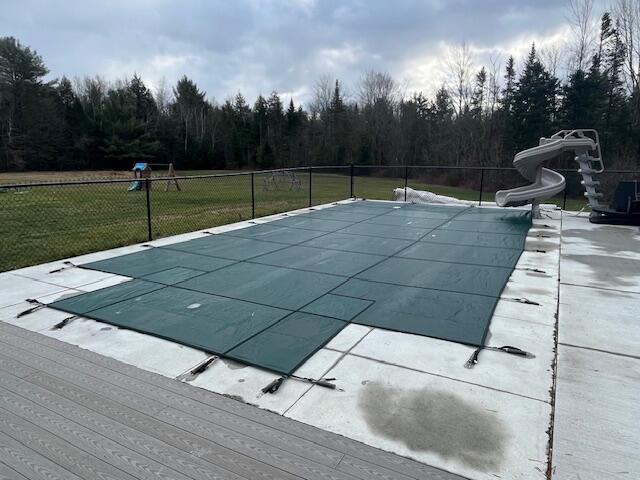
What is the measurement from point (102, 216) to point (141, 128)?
28.0m

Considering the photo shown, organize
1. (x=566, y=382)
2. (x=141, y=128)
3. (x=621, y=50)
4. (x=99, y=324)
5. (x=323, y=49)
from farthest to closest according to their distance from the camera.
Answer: (x=141, y=128) → (x=621, y=50) → (x=323, y=49) → (x=99, y=324) → (x=566, y=382)

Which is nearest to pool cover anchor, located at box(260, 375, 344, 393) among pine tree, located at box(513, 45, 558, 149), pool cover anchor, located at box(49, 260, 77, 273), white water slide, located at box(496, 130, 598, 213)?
pool cover anchor, located at box(49, 260, 77, 273)

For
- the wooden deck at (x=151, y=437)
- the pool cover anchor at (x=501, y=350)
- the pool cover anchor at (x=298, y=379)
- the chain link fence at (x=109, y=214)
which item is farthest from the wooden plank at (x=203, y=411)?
the chain link fence at (x=109, y=214)

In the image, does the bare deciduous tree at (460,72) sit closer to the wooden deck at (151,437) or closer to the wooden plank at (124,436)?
the wooden deck at (151,437)

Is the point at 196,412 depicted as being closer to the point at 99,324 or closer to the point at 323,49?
the point at 99,324

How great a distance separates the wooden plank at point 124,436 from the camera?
1754 millimetres

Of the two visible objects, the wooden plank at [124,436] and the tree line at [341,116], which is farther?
the tree line at [341,116]

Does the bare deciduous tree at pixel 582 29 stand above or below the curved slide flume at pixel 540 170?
above

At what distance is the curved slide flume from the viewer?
314 inches

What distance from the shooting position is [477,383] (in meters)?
2.42

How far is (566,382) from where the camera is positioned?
7.98ft

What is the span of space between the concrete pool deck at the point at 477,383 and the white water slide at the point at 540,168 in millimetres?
4668

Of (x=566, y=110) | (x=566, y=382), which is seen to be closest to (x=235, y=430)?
(x=566, y=382)

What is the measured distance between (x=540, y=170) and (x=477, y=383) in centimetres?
746
